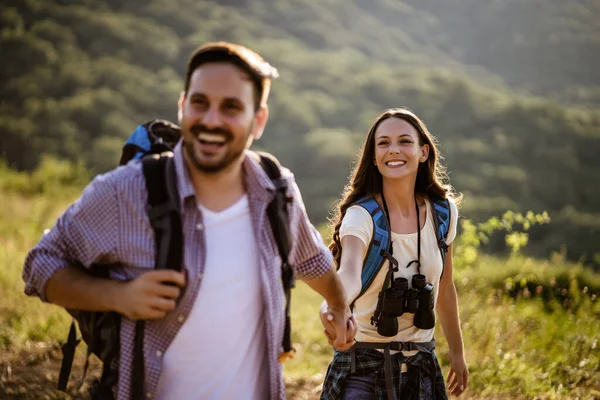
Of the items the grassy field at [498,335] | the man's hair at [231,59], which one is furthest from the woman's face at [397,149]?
the grassy field at [498,335]

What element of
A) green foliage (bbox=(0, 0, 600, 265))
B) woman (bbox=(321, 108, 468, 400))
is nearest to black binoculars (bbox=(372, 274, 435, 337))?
woman (bbox=(321, 108, 468, 400))

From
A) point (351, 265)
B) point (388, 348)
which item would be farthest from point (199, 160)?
point (388, 348)

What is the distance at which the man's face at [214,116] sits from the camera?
2045 mm

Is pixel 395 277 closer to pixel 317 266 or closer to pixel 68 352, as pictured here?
pixel 317 266

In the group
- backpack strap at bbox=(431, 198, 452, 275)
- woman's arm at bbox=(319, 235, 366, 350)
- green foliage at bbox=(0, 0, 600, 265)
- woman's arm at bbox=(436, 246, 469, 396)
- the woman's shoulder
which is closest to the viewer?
woman's arm at bbox=(319, 235, 366, 350)

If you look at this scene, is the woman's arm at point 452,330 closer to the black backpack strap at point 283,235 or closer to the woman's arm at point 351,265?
the woman's arm at point 351,265

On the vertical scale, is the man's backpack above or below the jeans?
above

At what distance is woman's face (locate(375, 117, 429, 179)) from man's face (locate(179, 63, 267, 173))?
1.67 m

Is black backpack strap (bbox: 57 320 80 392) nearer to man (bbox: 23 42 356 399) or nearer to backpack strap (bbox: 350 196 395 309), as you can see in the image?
man (bbox: 23 42 356 399)

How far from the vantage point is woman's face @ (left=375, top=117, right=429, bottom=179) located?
3.64 metres

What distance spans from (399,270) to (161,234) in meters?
1.71

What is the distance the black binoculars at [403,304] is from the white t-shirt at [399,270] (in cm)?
7

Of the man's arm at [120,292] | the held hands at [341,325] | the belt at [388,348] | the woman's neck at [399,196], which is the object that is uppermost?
the woman's neck at [399,196]

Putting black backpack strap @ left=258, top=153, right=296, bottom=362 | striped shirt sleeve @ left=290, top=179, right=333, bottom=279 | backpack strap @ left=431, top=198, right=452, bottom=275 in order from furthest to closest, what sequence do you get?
backpack strap @ left=431, top=198, right=452, bottom=275 < striped shirt sleeve @ left=290, top=179, right=333, bottom=279 < black backpack strap @ left=258, top=153, right=296, bottom=362
